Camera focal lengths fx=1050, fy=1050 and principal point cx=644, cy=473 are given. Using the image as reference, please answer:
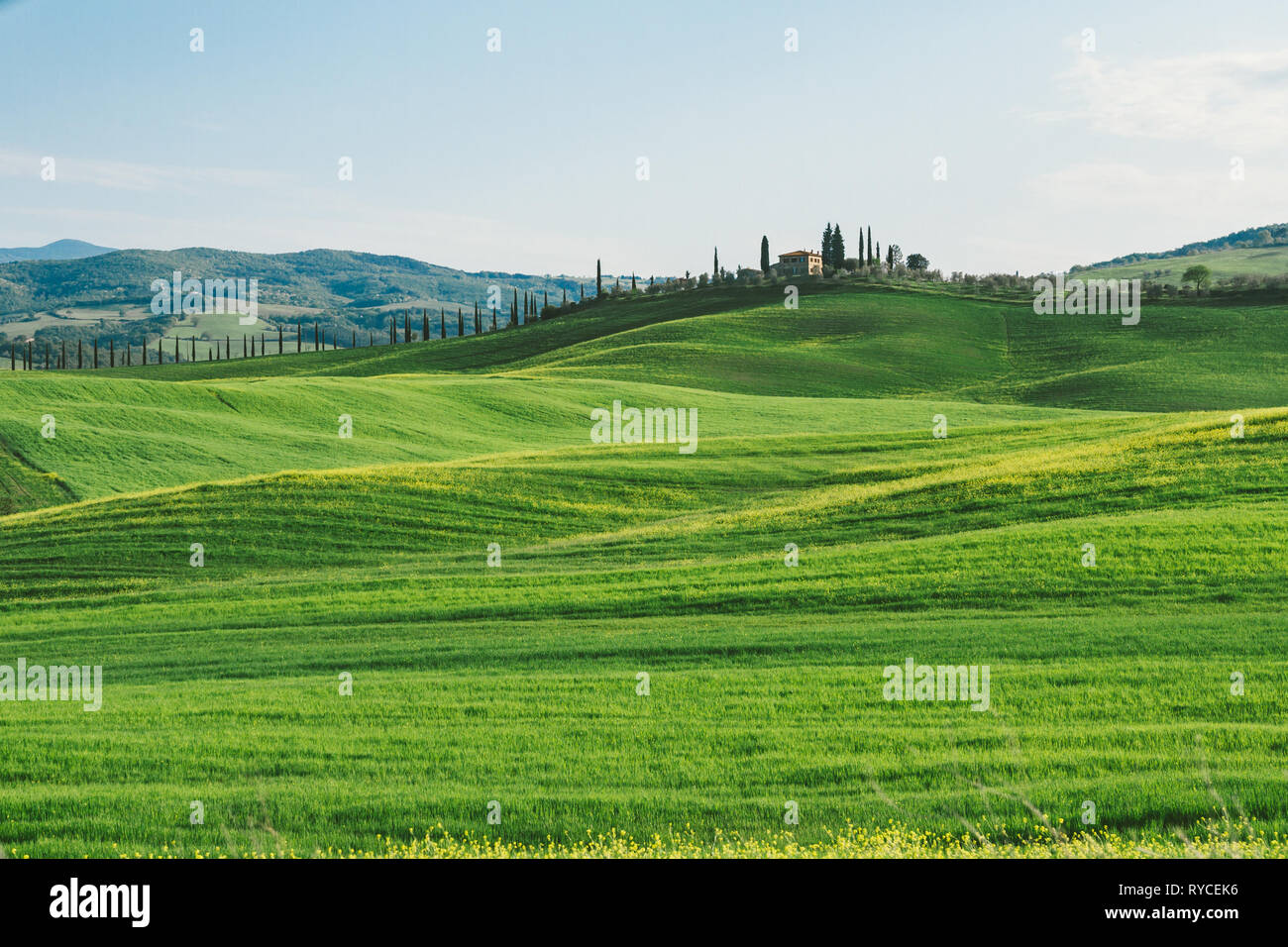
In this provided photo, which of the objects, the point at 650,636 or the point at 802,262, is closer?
the point at 650,636

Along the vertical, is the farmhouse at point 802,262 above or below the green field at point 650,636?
above

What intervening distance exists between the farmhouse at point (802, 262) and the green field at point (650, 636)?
4654 inches

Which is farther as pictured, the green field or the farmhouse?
the farmhouse

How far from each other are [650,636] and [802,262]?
162965mm

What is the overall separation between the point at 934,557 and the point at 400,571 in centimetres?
1312

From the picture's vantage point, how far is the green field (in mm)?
10250

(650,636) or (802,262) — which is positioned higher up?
(802,262)

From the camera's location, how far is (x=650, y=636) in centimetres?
1875

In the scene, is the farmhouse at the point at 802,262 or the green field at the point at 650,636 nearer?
the green field at the point at 650,636

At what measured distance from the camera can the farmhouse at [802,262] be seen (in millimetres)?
165800

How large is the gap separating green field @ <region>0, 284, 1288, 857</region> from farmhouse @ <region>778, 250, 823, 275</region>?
118211 mm

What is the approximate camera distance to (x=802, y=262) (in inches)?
6890
